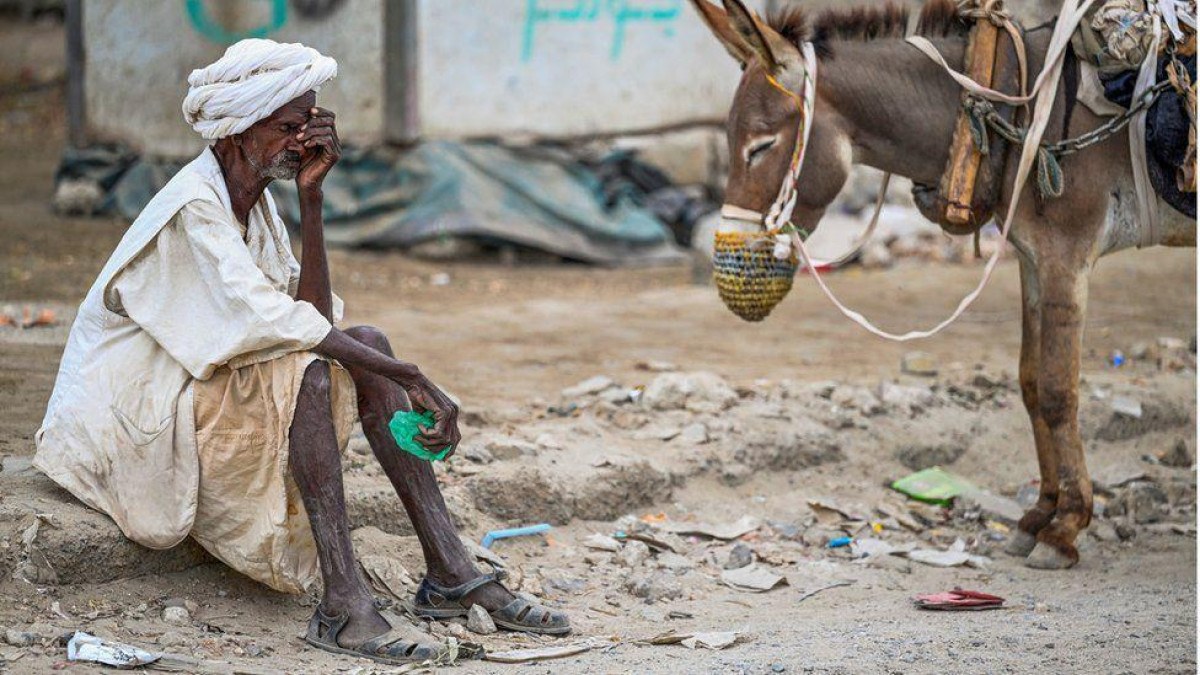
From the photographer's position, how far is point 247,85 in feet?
11.3

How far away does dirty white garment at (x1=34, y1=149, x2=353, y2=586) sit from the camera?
339 centimetres

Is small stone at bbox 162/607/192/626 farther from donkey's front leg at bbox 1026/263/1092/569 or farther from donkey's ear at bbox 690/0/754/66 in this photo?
donkey's front leg at bbox 1026/263/1092/569

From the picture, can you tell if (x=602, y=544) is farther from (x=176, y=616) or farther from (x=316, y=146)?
(x=316, y=146)

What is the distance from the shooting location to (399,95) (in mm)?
9875

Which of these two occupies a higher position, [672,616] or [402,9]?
[402,9]

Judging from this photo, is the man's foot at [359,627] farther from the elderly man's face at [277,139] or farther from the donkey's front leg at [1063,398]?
the donkey's front leg at [1063,398]

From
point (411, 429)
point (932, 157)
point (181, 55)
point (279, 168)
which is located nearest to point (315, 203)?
point (279, 168)

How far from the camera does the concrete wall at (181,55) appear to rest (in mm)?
9898

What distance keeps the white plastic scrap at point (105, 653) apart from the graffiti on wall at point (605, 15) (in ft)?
24.7

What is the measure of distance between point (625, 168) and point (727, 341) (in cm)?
365

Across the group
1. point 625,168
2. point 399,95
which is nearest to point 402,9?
point 399,95

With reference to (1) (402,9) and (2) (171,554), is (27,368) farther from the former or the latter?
(1) (402,9)

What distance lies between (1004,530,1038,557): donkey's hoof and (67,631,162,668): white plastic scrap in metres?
2.87

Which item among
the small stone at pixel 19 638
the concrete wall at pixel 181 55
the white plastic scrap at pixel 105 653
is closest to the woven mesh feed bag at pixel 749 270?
the white plastic scrap at pixel 105 653
